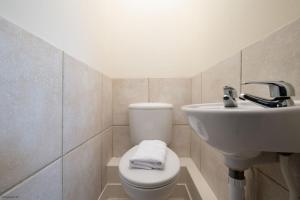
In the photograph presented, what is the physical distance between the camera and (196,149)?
1534mm

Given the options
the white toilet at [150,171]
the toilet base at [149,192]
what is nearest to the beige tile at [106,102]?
the white toilet at [150,171]

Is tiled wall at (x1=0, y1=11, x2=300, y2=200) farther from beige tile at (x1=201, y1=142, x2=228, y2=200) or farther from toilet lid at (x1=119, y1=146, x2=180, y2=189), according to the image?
toilet lid at (x1=119, y1=146, x2=180, y2=189)

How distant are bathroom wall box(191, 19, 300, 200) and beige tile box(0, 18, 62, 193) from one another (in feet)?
2.52

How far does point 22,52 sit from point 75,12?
0.56 metres

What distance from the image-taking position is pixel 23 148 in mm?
557

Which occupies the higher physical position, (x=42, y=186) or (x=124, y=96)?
(x=124, y=96)

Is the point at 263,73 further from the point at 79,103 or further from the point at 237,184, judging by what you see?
the point at 79,103

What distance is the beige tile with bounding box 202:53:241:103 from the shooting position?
2.87 ft

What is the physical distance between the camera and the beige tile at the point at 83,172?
2.74 feet

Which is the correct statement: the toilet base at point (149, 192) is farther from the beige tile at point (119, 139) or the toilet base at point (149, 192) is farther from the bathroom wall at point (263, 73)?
the beige tile at point (119, 139)

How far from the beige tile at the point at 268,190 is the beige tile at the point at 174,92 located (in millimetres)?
1059

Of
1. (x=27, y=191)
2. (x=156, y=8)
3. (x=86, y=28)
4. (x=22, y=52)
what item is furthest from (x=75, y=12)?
(x=156, y=8)

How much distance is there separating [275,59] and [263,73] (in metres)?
0.07

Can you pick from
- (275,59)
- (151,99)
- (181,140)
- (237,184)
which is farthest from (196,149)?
(275,59)
